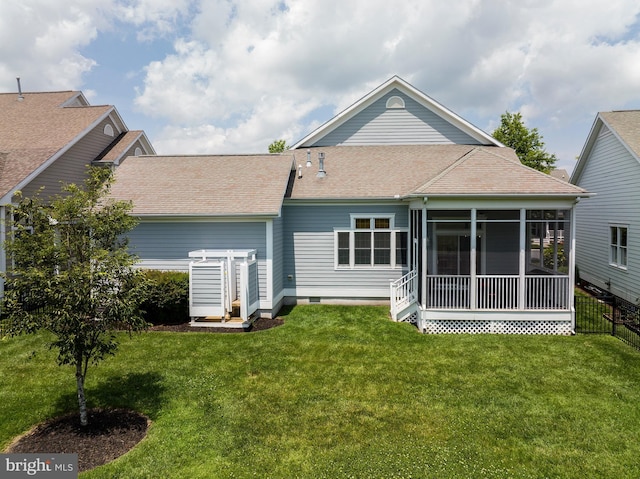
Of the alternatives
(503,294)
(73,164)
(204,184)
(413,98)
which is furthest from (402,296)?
(73,164)

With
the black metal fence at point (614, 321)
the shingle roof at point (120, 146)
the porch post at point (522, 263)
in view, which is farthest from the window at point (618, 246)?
the shingle roof at point (120, 146)

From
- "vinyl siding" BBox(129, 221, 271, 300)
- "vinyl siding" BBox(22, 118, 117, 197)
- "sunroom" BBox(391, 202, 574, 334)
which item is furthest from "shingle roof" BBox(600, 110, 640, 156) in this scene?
"vinyl siding" BBox(22, 118, 117, 197)

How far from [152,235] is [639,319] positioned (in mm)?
13921

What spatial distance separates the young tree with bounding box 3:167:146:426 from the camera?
5281mm

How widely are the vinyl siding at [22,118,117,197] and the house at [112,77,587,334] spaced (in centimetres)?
226

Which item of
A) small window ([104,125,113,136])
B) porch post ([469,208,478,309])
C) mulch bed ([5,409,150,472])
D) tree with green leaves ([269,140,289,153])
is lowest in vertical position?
mulch bed ([5,409,150,472])

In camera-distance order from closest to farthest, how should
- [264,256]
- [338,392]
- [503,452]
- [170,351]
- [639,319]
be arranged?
[503,452]
[338,392]
[170,351]
[639,319]
[264,256]

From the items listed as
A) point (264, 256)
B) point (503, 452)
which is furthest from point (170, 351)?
point (503, 452)

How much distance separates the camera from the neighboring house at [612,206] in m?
12.5

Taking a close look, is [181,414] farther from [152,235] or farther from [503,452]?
[152,235]

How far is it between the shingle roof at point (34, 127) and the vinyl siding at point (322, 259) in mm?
8808

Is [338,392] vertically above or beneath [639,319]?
beneath

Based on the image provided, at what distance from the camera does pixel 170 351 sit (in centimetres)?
899

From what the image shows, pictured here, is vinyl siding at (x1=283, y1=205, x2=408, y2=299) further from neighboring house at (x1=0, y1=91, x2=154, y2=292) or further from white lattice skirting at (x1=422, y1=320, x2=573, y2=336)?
neighboring house at (x1=0, y1=91, x2=154, y2=292)
